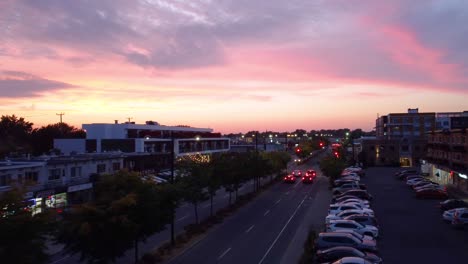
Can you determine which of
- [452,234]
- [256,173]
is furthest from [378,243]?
[256,173]

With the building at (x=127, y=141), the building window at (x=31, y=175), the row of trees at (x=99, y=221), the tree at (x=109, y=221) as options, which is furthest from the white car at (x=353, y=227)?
the building at (x=127, y=141)

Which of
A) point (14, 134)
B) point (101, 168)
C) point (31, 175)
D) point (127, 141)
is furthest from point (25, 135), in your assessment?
point (31, 175)

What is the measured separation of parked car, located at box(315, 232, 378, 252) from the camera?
2448 cm

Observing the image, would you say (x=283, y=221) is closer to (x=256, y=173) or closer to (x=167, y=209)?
(x=167, y=209)

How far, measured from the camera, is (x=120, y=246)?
20750 mm

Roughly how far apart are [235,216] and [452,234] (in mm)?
16386

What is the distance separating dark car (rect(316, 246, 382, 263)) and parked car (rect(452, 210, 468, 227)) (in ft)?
40.8

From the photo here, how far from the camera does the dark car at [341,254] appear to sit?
2209cm

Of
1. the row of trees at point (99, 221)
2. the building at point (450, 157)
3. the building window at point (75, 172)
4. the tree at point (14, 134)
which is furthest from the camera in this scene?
the tree at point (14, 134)

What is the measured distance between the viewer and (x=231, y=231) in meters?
33.2

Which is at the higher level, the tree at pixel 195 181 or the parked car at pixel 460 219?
the tree at pixel 195 181

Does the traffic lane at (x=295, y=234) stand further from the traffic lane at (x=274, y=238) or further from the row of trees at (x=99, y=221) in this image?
the row of trees at (x=99, y=221)

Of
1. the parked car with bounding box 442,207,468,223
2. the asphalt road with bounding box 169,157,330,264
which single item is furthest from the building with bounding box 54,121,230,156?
the parked car with bounding box 442,207,468,223

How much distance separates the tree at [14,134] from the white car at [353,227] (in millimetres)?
73881
